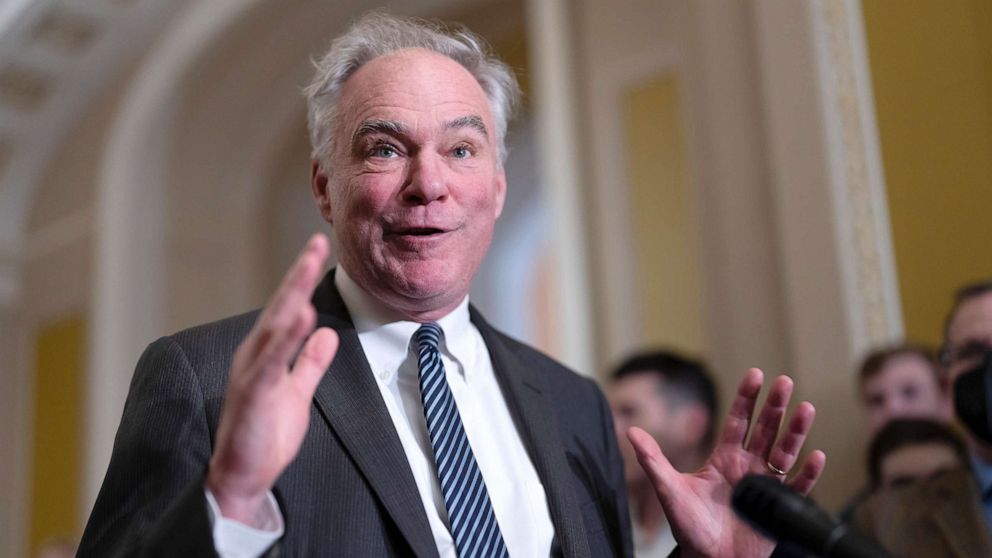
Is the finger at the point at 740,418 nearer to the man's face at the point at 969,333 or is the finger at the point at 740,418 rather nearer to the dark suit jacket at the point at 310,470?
the dark suit jacket at the point at 310,470

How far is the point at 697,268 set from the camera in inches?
208

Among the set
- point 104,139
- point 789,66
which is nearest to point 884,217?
point 789,66

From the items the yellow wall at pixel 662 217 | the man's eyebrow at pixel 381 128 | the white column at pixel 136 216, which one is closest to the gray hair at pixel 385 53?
the man's eyebrow at pixel 381 128

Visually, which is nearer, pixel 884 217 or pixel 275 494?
pixel 275 494

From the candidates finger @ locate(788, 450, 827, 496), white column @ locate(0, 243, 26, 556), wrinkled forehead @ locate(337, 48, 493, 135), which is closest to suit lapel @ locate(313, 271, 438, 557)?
wrinkled forehead @ locate(337, 48, 493, 135)

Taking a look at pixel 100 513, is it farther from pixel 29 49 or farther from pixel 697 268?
pixel 29 49

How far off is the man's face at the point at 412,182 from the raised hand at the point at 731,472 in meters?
0.41

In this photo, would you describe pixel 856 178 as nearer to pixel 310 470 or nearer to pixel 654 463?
pixel 654 463

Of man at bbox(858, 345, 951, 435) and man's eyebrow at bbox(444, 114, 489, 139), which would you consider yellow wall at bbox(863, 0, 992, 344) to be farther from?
man's eyebrow at bbox(444, 114, 489, 139)

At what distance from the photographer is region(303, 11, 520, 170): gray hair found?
1.95 metres

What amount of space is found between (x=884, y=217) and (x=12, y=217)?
6667mm

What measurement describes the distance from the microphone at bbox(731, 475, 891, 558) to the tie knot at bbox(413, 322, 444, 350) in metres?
0.60

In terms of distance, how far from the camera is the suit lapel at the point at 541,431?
5.83 ft

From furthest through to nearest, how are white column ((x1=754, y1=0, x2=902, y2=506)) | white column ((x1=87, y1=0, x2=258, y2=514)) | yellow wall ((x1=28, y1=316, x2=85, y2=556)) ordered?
yellow wall ((x1=28, y1=316, x2=85, y2=556)), white column ((x1=87, y1=0, x2=258, y2=514)), white column ((x1=754, y1=0, x2=902, y2=506))
